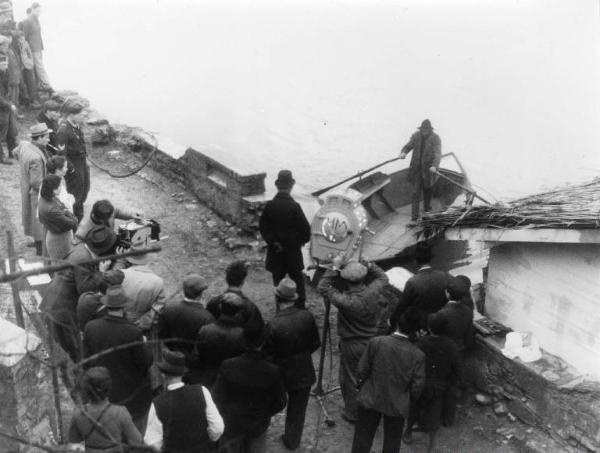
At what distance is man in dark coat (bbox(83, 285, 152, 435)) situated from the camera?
4918 millimetres

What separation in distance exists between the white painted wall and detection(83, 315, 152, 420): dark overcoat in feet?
12.8

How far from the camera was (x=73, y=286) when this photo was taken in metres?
5.93

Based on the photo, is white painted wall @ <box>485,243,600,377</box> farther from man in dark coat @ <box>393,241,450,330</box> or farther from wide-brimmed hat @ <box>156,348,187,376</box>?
wide-brimmed hat @ <box>156,348,187,376</box>

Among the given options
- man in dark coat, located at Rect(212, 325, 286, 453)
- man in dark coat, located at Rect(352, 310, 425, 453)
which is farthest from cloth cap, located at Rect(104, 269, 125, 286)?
man in dark coat, located at Rect(352, 310, 425, 453)

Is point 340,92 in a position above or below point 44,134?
below

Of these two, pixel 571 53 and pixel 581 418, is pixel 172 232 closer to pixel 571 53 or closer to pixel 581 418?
pixel 581 418

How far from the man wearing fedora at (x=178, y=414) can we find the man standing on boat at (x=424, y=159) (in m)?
6.77

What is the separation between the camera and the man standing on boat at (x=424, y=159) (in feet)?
35.3

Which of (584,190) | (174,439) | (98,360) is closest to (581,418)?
(584,190)

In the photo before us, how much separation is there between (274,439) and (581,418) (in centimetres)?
279

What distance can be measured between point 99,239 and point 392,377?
2.94 meters

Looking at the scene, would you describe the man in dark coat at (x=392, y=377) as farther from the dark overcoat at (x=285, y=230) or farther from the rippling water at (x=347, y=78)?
→ the rippling water at (x=347, y=78)

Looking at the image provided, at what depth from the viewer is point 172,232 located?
10156 mm

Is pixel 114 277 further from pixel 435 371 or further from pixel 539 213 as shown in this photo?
pixel 539 213
